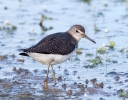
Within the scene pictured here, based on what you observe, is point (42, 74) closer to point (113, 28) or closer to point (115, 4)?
point (113, 28)

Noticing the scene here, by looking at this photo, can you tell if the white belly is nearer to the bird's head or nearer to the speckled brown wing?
the speckled brown wing

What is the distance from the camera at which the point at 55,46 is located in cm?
1017

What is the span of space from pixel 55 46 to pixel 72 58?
7.11 feet

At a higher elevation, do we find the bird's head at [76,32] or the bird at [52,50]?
the bird's head at [76,32]

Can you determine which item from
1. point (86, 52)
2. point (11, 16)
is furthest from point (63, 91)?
point (11, 16)

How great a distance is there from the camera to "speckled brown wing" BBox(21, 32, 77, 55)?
10031mm

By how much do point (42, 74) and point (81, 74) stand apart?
36.0 inches

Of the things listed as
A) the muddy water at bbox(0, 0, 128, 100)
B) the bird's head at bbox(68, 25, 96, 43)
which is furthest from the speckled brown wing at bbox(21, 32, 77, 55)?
the muddy water at bbox(0, 0, 128, 100)

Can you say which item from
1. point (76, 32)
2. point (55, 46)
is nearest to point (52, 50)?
point (55, 46)

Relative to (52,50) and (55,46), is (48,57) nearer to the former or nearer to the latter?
(52,50)

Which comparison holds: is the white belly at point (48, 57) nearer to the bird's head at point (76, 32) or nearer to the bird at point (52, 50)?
the bird at point (52, 50)

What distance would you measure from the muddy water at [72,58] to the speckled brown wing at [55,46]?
77cm

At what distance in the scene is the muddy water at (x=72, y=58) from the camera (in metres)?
9.88

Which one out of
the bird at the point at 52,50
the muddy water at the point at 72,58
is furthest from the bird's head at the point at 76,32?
the muddy water at the point at 72,58
